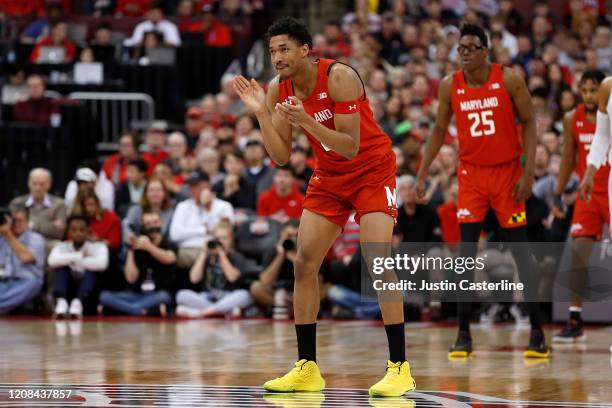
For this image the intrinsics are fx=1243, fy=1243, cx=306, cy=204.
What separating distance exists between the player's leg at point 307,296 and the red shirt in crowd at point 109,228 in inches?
277

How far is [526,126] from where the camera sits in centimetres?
934

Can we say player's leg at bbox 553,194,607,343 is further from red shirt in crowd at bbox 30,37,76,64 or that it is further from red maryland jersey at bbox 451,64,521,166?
red shirt in crowd at bbox 30,37,76,64

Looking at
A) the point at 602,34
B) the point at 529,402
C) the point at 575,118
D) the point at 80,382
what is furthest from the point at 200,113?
the point at 529,402

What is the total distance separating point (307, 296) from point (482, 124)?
263cm

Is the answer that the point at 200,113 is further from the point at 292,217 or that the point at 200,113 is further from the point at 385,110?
the point at 292,217

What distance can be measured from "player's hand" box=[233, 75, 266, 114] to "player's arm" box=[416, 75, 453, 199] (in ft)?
8.47

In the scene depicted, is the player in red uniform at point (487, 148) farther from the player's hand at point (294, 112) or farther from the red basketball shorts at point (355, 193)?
the player's hand at point (294, 112)

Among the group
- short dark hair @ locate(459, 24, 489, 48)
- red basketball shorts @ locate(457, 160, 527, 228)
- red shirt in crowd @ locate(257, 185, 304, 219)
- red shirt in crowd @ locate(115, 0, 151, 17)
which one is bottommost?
red shirt in crowd @ locate(257, 185, 304, 219)

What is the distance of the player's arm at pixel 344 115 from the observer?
7.05 metres

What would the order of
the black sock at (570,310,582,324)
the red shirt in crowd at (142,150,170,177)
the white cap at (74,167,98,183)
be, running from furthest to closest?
the red shirt in crowd at (142,150,170,177) < the white cap at (74,167,98,183) < the black sock at (570,310,582,324)

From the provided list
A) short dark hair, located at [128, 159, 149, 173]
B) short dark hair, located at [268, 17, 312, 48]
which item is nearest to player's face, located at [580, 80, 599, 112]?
short dark hair, located at [268, 17, 312, 48]

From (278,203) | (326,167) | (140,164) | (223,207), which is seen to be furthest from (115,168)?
(326,167)

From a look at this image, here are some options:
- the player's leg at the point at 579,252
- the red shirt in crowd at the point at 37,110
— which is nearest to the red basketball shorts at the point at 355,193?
the player's leg at the point at 579,252

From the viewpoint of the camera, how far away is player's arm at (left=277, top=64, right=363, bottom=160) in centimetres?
705
